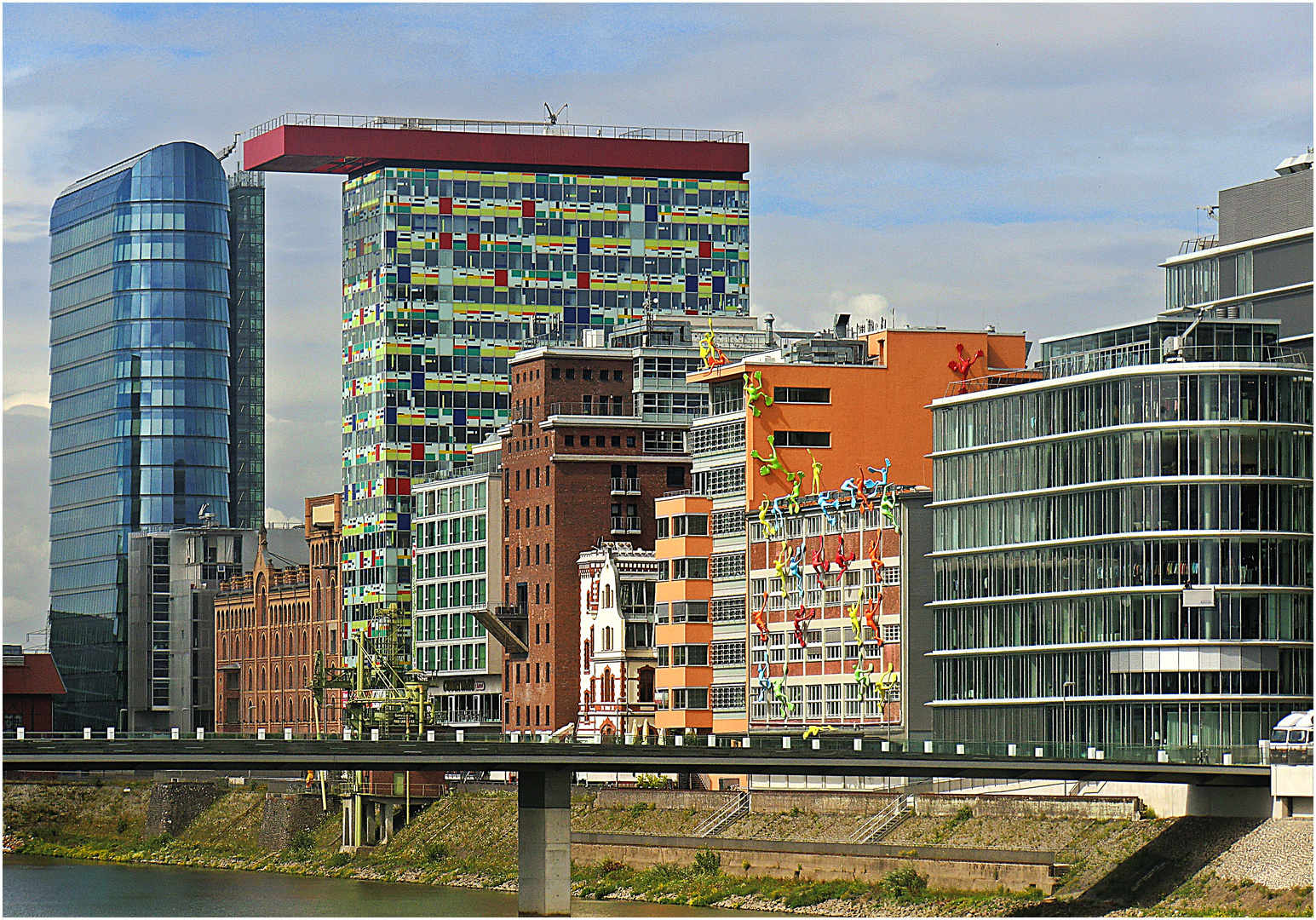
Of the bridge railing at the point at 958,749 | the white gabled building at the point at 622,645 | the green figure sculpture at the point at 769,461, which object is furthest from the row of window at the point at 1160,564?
the white gabled building at the point at 622,645

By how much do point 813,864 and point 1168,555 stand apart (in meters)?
25.4

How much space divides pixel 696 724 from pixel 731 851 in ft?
109

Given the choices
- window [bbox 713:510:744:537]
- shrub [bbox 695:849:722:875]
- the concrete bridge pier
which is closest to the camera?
the concrete bridge pier

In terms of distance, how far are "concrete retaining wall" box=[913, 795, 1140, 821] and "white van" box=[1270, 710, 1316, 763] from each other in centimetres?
820

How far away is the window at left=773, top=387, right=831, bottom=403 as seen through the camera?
177 m

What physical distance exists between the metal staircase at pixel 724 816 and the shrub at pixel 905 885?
83.8 ft

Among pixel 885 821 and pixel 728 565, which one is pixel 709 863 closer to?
pixel 885 821

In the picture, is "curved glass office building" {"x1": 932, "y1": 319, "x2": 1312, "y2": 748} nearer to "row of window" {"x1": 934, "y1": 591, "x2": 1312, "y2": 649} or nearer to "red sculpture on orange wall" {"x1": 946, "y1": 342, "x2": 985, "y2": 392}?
"row of window" {"x1": 934, "y1": 591, "x2": 1312, "y2": 649}

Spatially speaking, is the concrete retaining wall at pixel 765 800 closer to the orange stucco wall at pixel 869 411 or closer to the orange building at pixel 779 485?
the orange building at pixel 779 485

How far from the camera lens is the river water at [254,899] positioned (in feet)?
468

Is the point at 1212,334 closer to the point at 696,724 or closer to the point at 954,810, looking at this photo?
the point at 954,810

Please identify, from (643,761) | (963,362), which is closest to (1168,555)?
(643,761)

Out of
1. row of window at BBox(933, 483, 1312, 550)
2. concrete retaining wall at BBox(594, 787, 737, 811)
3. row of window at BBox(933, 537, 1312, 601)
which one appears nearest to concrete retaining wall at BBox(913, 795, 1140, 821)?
row of window at BBox(933, 537, 1312, 601)

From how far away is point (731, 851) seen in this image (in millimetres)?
150250
